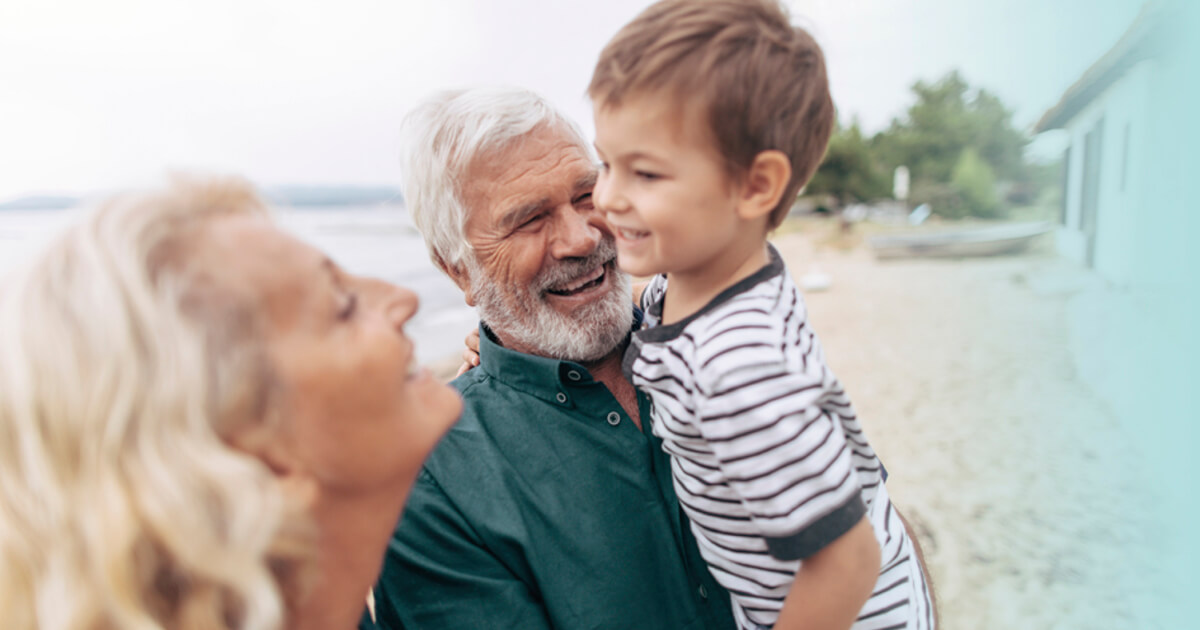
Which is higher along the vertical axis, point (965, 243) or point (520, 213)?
point (520, 213)

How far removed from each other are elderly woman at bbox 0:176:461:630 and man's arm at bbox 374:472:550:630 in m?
0.65

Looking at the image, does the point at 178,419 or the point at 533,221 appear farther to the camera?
the point at 533,221

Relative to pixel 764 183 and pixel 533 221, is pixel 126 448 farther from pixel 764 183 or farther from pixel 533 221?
pixel 533 221

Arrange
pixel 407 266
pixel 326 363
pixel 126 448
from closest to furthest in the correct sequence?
pixel 126 448, pixel 326 363, pixel 407 266

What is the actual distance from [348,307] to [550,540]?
0.89 metres

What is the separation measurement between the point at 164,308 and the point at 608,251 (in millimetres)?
1294

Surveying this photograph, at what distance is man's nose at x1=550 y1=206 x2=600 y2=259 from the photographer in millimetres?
1835

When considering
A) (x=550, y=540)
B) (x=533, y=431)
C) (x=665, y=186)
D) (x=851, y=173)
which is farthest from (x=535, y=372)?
(x=851, y=173)

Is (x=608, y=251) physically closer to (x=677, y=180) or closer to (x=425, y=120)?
(x=425, y=120)

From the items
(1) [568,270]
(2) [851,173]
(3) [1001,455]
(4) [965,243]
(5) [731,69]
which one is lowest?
(4) [965,243]

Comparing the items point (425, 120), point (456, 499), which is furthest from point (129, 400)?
point (425, 120)

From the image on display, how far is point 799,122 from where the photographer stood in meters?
1.05

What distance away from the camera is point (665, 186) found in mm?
Answer: 1060

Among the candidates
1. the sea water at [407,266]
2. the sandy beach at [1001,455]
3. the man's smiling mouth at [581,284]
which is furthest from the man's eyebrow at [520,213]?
the sea water at [407,266]
